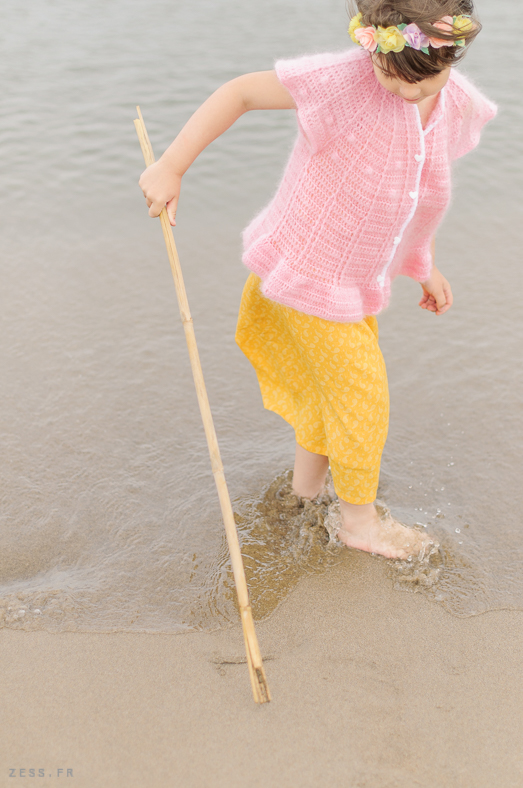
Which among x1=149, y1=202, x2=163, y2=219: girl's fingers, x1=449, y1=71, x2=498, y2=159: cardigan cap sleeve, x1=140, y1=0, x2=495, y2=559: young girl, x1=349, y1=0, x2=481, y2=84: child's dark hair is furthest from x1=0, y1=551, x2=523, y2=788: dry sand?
x1=349, y1=0, x2=481, y2=84: child's dark hair

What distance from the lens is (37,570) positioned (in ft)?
6.41

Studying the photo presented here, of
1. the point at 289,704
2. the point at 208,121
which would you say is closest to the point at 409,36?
the point at 208,121

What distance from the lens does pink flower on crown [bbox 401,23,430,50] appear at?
1320 millimetres

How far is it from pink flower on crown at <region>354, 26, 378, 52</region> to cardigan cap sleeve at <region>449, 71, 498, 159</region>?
1.05 ft

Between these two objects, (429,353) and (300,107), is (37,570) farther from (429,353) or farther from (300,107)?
(429,353)

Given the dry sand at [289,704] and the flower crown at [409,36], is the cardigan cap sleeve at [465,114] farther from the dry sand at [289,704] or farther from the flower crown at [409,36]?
the dry sand at [289,704]

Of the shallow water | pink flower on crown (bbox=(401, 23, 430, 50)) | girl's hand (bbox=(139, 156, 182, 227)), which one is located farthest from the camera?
the shallow water

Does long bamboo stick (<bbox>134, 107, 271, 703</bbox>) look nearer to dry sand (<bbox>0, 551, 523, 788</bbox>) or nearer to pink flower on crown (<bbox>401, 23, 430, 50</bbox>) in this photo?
dry sand (<bbox>0, 551, 523, 788</bbox>)

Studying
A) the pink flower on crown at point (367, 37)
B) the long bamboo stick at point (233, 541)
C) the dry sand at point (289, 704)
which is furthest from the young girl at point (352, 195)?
the dry sand at point (289, 704)

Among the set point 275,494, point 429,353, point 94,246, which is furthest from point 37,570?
point 94,246

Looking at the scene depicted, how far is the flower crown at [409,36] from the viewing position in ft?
4.35

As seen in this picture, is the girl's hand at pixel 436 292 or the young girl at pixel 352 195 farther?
the girl's hand at pixel 436 292

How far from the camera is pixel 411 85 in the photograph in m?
1.42

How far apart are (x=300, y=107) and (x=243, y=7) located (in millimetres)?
5370
